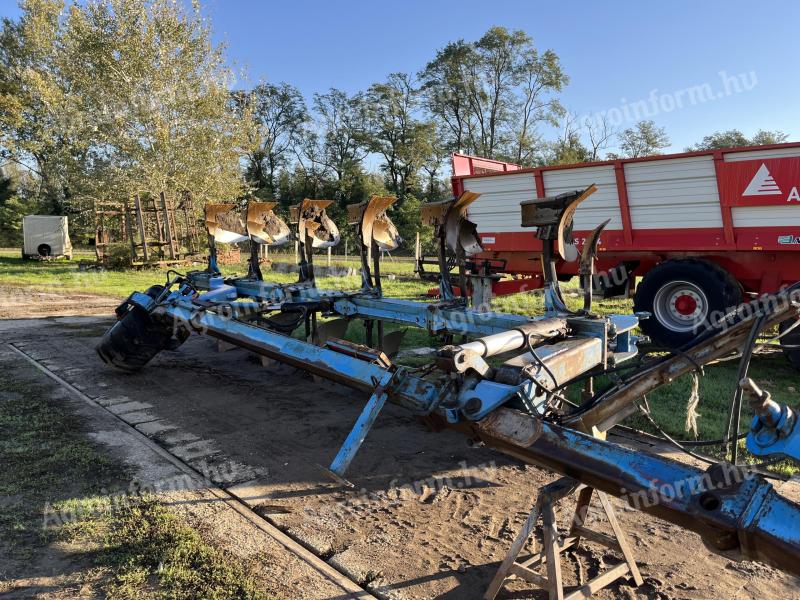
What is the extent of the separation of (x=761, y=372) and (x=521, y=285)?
3.13 meters

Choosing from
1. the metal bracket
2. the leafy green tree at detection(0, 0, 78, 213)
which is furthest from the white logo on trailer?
the leafy green tree at detection(0, 0, 78, 213)

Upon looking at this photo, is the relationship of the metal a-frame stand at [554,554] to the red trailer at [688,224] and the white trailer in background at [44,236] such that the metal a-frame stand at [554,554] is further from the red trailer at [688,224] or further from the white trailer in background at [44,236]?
the white trailer in background at [44,236]

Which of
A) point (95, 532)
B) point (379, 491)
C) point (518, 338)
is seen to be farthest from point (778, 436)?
point (95, 532)

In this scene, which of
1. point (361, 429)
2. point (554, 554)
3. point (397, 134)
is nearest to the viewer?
point (554, 554)

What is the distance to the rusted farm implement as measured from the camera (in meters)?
1.90

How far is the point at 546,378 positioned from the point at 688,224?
4.83m

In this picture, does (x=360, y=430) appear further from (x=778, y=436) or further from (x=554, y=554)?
(x=778, y=436)

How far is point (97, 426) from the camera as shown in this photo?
4438 millimetres

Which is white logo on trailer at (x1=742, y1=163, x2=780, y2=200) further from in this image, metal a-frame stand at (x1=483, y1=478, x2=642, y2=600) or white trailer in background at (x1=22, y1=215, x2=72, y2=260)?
white trailer in background at (x1=22, y1=215, x2=72, y2=260)

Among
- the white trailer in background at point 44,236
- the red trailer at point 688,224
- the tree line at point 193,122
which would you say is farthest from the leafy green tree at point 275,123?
the red trailer at point 688,224

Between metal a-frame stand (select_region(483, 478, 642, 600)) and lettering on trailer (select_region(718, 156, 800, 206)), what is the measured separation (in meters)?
4.90

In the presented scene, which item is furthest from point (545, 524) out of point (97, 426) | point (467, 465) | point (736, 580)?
point (97, 426)

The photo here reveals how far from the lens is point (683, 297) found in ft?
22.0

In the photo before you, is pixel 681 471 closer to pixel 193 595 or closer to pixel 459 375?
pixel 459 375
